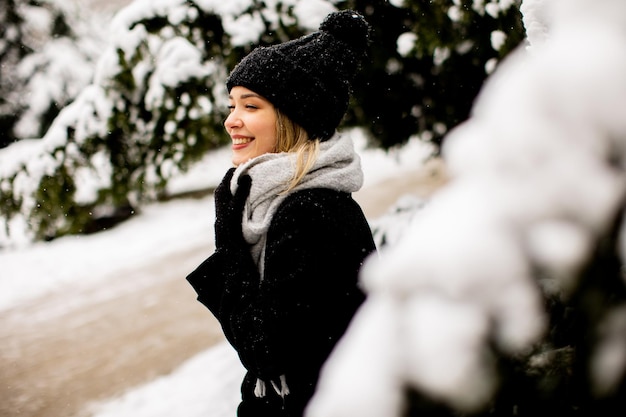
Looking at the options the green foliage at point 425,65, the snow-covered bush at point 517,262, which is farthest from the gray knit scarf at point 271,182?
Answer: the green foliage at point 425,65

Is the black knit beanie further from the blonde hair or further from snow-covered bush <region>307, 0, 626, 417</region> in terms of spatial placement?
snow-covered bush <region>307, 0, 626, 417</region>

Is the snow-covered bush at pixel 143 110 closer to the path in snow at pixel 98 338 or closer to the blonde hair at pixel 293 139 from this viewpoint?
the path in snow at pixel 98 338

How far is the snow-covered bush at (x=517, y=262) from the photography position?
47 centimetres

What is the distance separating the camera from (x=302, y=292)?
1.42m

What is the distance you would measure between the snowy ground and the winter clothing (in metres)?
1.57

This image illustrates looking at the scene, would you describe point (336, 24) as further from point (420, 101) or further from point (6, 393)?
point (6, 393)

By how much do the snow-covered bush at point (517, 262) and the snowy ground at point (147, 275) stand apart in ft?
8.77

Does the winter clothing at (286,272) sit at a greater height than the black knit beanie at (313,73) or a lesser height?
lesser

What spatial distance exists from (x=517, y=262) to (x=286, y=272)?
101 cm

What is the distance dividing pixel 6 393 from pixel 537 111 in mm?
4151

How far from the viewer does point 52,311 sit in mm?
4797

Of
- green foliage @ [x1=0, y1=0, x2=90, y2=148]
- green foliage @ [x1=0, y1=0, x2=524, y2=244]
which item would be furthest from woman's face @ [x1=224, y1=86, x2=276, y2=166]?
green foliage @ [x1=0, y1=0, x2=90, y2=148]

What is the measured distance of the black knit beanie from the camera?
172cm

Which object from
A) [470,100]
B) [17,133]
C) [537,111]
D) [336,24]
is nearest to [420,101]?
[470,100]
